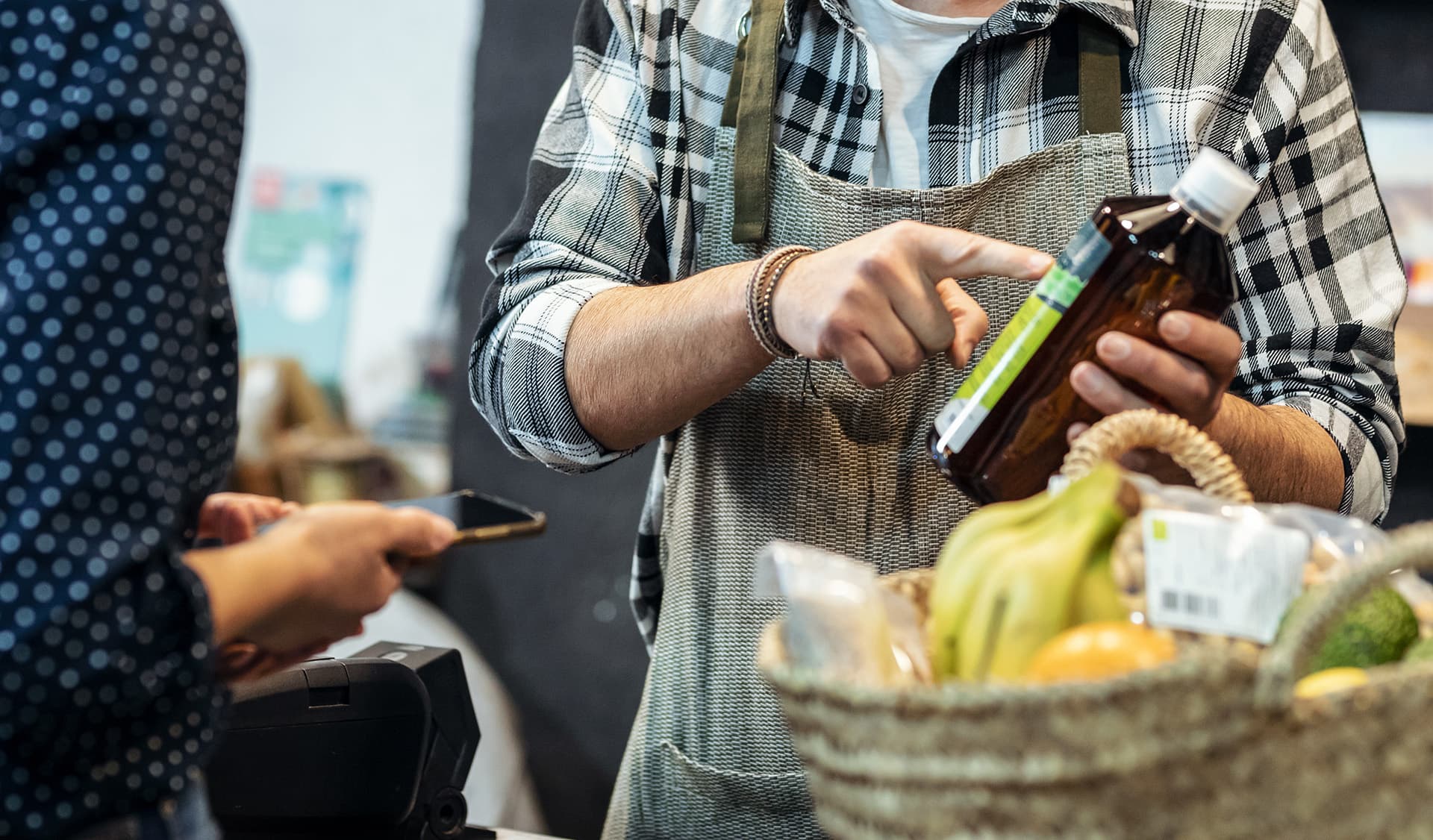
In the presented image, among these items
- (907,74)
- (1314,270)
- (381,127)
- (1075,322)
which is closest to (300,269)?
(381,127)

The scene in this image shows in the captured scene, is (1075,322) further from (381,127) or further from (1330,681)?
(381,127)

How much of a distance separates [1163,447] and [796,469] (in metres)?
0.44

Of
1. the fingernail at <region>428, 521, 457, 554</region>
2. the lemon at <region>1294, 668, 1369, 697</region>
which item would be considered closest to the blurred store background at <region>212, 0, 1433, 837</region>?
the lemon at <region>1294, 668, 1369, 697</region>

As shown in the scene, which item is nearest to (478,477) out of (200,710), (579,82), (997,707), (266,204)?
(266,204)

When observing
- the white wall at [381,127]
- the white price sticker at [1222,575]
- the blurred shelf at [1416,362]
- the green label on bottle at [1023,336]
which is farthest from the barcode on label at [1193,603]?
the white wall at [381,127]

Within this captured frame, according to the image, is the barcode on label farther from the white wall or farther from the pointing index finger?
the white wall

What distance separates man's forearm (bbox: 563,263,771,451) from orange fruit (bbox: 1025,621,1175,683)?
44 centimetres

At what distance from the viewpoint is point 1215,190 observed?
0.67 meters

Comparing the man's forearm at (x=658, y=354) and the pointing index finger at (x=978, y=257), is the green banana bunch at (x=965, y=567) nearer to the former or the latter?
the pointing index finger at (x=978, y=257)

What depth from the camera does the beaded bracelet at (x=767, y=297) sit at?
0.88 meters

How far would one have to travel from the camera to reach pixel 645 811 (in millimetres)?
1103

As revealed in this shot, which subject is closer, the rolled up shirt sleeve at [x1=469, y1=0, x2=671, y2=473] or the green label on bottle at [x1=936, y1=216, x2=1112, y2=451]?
the green label on bottle at [x1=936, y1=216, x2=1112, y2=451]

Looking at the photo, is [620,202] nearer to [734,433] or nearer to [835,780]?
[734,433]

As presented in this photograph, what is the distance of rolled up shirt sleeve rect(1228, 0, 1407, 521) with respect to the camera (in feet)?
3.48
